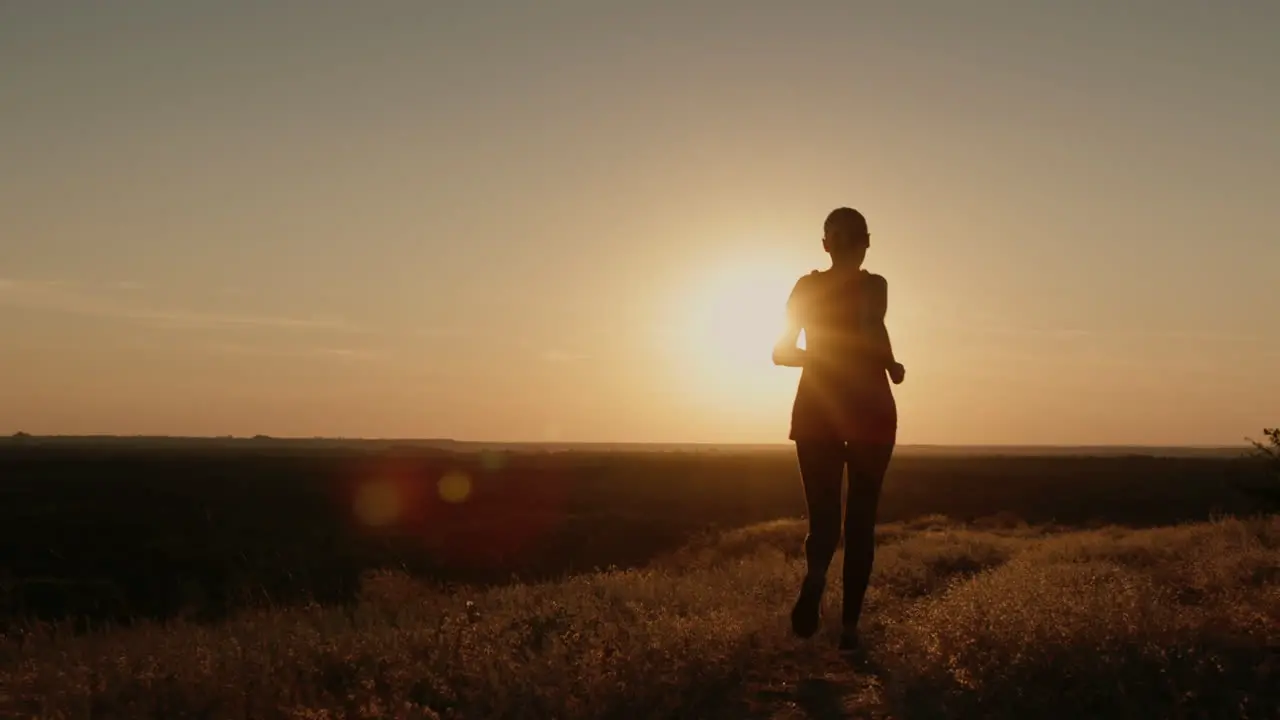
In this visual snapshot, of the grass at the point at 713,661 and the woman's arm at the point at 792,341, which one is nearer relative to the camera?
the grass at the point at 713,661

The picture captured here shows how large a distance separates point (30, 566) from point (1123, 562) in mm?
28399

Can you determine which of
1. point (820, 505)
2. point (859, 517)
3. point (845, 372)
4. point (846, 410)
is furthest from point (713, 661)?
point (845, 372)

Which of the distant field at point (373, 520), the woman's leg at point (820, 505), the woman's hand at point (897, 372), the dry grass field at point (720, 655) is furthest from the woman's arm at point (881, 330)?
the distant field at point (373, 520)

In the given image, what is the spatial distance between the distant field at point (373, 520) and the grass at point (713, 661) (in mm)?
3447

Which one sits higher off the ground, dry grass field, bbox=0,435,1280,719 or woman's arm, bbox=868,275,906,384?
woman's arm, bbox=868,275,906,384

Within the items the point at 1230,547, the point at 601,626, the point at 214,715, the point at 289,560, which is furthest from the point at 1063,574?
the point at 289,560

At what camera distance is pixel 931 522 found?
23.6m

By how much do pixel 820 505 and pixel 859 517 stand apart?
0.73 ft

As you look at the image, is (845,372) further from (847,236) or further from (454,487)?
(454,487)

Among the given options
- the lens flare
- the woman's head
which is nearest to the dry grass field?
the woman's head

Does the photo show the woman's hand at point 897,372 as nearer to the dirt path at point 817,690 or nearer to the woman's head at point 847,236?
the woman's head at point 847,236

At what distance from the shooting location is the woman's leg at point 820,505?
18.8 feet

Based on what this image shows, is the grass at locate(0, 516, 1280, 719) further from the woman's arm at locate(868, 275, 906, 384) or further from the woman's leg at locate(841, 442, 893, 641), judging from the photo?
the woman's arm at locate(868, 275, 906, 384)

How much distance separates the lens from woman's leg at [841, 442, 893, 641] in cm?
567
